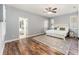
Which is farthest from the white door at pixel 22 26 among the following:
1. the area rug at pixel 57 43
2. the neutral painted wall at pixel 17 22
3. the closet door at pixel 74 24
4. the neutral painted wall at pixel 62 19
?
the closet door at pixel 74 24

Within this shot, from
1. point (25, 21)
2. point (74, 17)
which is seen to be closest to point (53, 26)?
point (74, 17)

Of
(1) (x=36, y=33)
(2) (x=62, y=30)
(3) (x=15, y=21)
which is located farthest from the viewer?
(1) (x=36, y=33)

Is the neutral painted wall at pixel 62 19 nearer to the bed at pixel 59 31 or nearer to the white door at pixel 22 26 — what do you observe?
the bed at pixel 59 31

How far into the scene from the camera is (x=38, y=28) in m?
2.64

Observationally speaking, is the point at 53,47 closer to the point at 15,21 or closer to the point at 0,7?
the point at 15,21

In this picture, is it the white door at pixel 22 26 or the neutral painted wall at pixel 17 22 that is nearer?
the neutral painted wall at pixel 17 22

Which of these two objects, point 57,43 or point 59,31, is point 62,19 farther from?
point 57,43

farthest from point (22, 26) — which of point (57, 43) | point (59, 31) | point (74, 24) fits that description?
point (74, 24)

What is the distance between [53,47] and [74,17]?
1232 millimetres

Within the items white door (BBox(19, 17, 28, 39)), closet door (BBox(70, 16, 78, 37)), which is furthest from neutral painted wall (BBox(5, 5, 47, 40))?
closet door (BBox(70, 16, 78, 37))

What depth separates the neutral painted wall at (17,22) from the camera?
2.21m

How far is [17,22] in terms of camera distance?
2.32 meters

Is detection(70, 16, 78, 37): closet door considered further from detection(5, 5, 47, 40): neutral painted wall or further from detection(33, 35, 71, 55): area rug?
detection(5, 5, 47, 40): neutral painted wall
